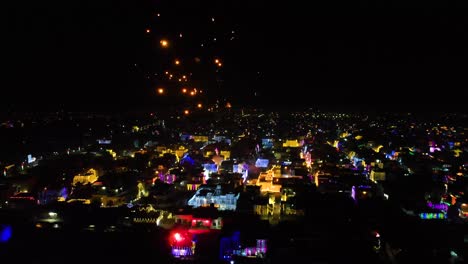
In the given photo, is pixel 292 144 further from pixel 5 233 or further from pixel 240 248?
pixel 5 233

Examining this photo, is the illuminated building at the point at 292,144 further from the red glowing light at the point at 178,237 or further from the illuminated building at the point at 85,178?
the red glowing light at the point at 178,237

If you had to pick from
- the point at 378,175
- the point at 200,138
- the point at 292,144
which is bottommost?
the point at 378,175

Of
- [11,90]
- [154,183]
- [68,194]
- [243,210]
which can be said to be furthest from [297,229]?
[11,90]

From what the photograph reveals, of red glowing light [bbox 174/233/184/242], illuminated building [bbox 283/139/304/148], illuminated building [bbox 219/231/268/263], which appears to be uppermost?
illuminated building [bbox 283/139/304/148]

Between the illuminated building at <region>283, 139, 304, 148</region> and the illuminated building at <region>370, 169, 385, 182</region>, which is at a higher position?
the illuminated building at <region>283, 139, 304, 148</region>

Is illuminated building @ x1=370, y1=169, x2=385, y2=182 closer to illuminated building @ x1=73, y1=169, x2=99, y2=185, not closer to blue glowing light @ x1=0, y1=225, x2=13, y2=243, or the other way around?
illuminated building @ x1=73, y1=169, x2=99, y2=185

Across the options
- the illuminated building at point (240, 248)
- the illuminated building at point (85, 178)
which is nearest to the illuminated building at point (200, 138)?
the illuminated building at point (85, 178)

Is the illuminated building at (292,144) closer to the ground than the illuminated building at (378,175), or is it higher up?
higher up

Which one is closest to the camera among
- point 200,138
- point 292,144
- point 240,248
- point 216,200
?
point 240,248

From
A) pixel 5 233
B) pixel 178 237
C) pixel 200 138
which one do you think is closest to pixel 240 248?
pixel 178 237

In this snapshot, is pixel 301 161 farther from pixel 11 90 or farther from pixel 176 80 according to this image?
pixel 11 90

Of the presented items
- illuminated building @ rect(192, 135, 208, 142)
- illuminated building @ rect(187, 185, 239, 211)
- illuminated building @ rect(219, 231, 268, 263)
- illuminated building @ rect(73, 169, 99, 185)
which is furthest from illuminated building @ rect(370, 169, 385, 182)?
illuminated building @ rect(192, 135, 208, 142)

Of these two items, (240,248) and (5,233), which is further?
(5,233)

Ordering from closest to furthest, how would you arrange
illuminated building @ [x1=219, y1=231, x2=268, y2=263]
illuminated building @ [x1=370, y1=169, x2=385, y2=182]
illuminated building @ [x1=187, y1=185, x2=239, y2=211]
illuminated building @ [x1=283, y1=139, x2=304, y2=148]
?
illuminated building @ [x1=219, y1=231, x2=268, y2=263]
illuminated building @ [x1=187, y1=185, x2=239, y2=211]
illuminated building @ [x1=370, y1=169, x2=385, y2=182]
illuminated building @ [x1=283, y1=139, x2=304, y2=148]
